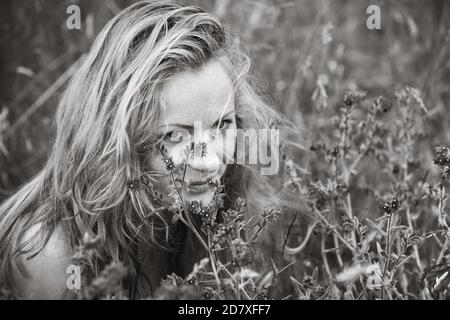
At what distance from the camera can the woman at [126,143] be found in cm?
188

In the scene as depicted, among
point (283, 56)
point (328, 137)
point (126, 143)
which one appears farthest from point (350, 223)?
point (283, 56)

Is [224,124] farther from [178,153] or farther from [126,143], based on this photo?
[126,143]

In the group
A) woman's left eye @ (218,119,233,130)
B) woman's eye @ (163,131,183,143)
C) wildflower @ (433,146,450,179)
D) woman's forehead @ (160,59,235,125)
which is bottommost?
wildflower @ (433,146,450,179)

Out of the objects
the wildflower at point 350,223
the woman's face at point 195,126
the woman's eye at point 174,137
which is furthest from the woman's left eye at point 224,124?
the wildflower at point 350,223

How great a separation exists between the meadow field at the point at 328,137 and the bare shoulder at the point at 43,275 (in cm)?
28

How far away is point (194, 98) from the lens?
6.11 feet

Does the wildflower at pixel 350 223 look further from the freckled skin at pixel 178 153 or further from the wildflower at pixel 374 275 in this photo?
the freckled skin at pixel 178 153

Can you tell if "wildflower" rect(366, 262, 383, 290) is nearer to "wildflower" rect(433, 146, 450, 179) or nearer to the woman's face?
"wildflower" rect(433, 146, 450, 179)

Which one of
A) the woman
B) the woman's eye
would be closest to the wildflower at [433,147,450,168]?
the woman

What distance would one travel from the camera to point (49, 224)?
1.94 metres

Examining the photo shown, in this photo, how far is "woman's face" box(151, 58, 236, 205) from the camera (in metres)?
1.85

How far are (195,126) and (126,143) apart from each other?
228 mm
